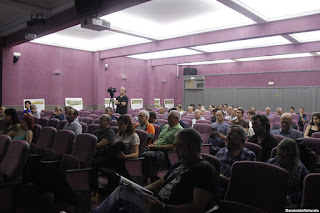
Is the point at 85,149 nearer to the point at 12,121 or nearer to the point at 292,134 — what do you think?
the point at 12,121

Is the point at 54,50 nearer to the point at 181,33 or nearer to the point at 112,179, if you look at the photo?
the point at 181,33

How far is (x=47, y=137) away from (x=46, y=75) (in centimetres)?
819

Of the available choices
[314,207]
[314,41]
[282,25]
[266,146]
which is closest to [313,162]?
[266,146]

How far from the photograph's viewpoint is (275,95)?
14.7 metres

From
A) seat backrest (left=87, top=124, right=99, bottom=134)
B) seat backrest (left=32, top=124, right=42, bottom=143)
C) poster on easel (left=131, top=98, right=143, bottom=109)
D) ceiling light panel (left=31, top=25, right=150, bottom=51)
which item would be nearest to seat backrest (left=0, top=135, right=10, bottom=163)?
seat backrest (left=32, top=124, right=42, bottom=143)

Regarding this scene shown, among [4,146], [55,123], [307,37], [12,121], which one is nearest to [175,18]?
[55,123]

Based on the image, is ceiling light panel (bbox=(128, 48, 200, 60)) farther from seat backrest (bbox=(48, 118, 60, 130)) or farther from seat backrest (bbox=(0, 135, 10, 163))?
seat backrest (bbox=(0, 135, 10, 163))

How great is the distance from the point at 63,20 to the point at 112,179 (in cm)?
523

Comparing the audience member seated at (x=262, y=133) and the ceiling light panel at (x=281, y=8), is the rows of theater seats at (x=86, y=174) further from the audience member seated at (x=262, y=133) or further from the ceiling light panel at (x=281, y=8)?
the ceiling light panel at (x=281, y=8)

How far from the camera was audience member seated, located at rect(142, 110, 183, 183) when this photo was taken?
4.07 m

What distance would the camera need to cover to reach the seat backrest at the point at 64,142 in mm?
4111

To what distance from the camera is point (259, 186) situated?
2.12 m

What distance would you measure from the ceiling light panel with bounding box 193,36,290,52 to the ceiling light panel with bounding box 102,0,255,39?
268 cm

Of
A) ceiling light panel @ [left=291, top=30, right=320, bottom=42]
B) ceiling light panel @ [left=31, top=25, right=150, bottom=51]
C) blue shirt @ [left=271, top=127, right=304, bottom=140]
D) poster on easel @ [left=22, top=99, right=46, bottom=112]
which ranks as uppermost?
ceiling light panel @ [left=31, top=25, right=150, bottom=51]
